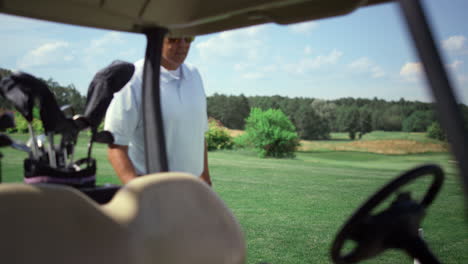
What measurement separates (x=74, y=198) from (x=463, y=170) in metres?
0.75

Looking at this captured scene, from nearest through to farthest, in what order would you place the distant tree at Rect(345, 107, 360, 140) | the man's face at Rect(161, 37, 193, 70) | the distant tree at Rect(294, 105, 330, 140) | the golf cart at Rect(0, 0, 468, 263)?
the golf cart at Rect(0, 0, 468, 263) → the man's face at Rect(161, 37, 193, 70) → the distant tree at Rect(345, 107, 360, 140) → the distant tree at Rect(294, 105, 330, 140)

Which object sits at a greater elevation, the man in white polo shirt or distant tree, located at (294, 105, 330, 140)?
the man in white polo shirt

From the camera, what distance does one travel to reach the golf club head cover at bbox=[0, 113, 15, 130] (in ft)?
3.51

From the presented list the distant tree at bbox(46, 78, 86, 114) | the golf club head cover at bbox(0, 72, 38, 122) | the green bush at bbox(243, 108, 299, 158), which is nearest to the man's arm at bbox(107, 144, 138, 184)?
the distant tree at bbox(46, 78, 86, 114)

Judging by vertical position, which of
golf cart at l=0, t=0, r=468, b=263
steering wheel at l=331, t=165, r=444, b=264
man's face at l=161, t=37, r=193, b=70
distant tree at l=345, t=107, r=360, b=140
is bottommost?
distant tree at l=345, t=107, r=360, b=140

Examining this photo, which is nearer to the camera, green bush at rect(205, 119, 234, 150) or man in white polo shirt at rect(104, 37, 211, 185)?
man in white polo shirt at rect(104, 37, 211, 185)

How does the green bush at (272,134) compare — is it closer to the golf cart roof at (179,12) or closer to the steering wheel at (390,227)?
the golf cart roof at (179,12)

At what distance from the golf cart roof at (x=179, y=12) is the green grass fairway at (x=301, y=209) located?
0.37 m

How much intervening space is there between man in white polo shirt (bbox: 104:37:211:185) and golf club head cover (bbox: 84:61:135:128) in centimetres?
55

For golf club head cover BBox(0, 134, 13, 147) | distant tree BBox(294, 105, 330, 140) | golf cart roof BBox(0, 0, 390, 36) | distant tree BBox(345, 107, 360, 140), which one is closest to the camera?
golf club head cover BBox(0, 134, 13, 147)

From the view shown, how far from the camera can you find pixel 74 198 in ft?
3.16

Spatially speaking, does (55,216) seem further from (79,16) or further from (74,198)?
(79,16)

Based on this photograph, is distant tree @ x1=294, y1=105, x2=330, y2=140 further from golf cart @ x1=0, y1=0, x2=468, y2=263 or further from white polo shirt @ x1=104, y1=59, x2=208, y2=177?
golf cart @ x1=0, y1=0, x2=468, y2=263

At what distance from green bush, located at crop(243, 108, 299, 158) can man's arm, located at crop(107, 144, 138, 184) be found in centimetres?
1728
